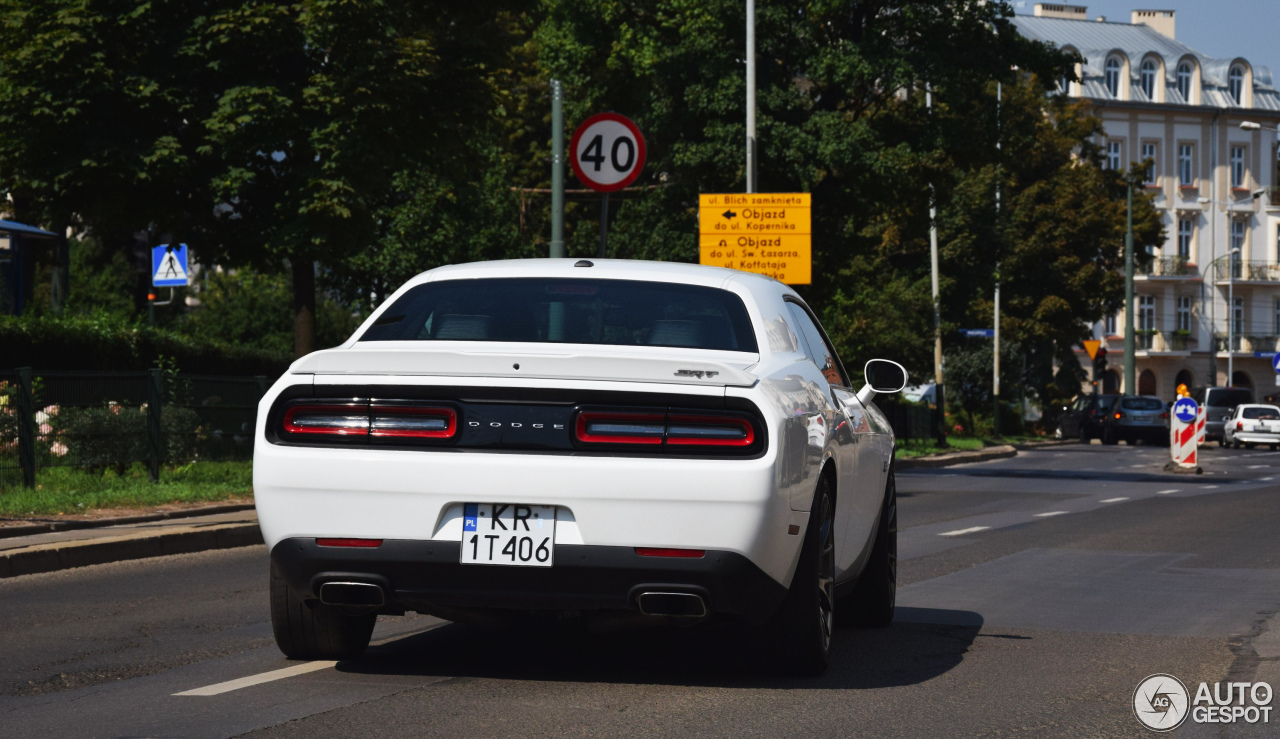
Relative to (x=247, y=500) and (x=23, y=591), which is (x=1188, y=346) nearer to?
(x=247, y=500)

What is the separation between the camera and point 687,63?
32.8 meters

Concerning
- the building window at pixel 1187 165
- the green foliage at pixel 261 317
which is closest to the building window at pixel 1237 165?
the building window at pixel 1187 165

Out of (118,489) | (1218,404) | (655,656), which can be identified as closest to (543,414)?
(655,656)

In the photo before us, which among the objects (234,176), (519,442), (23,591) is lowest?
(23,591)

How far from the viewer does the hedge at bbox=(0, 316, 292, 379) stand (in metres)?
19.2

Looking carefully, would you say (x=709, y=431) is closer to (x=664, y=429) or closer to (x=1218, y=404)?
(x=664, y=429)

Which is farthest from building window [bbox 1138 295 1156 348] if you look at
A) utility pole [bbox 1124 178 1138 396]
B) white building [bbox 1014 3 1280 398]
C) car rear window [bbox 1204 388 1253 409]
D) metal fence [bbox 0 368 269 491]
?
metal fence [bbox 0 368 269 491]

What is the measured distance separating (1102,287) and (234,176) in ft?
141

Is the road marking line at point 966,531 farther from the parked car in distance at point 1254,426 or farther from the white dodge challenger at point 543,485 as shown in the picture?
the parked car in distance at point 1254,426

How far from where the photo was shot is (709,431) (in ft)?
19.3

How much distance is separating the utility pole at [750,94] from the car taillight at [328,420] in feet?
82.5

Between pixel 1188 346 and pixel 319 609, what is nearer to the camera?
pixel 319 609

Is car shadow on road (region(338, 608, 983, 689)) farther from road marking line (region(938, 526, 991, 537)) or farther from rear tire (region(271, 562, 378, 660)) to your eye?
road marking line (region(938, 526, 991, 537))

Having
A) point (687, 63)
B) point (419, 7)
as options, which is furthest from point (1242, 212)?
point (419, 7)
